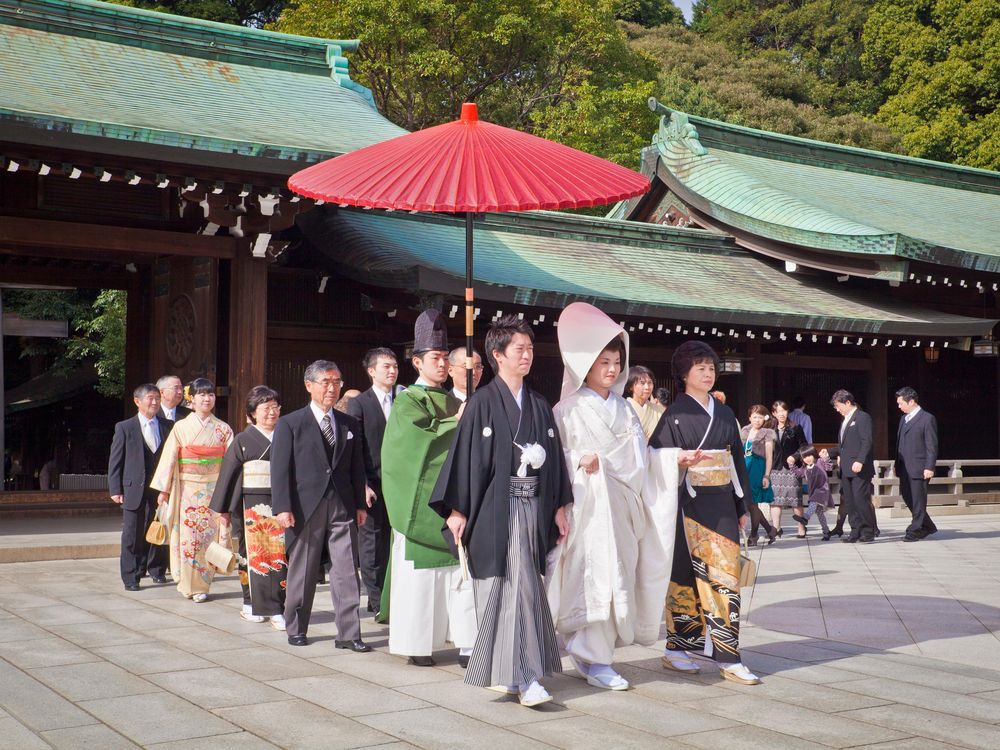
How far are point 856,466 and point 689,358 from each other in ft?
21.1

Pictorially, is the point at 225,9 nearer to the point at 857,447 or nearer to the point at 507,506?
the point at 857,447

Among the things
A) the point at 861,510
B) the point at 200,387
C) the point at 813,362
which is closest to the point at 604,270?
the point at 813,362

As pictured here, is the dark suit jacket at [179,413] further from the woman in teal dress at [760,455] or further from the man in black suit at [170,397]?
the woman in teal dress at [760,455]

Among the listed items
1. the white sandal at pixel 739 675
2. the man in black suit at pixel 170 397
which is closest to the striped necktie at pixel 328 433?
the white sandal at pixel 739 675

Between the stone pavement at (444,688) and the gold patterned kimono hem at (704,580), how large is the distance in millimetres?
227

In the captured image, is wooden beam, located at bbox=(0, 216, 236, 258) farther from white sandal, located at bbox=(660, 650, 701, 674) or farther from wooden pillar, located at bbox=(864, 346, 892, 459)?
wooden pillar, located at bbox=(864, 346, 892, 459)

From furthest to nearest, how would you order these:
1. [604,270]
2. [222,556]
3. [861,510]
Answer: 1. [604,270]
2. [861,510]
3. [222,556]

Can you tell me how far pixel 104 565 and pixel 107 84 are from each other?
205 inches

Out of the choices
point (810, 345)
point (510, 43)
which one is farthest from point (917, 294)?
point (510, 43)

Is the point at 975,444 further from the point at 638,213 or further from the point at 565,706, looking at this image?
the point at 565,706

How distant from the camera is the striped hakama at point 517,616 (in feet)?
15.5

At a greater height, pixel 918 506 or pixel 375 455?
pixel 375 455

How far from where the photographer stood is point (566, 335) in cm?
531

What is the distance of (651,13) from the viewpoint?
43.3m
